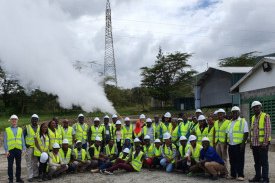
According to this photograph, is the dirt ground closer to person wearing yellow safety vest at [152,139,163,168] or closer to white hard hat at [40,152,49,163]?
person wearing yellow safety vest at [152,139,163,168]

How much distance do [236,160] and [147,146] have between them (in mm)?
3203

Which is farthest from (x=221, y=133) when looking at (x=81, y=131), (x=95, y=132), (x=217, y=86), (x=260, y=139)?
(x=217, y=86)

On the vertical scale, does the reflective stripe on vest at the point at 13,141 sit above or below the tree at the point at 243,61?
below

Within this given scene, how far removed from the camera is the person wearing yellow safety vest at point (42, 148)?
1082cm

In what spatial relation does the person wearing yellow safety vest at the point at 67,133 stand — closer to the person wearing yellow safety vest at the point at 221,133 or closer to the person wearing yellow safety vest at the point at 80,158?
the person wearing yellow safety vest at the point at 80,158

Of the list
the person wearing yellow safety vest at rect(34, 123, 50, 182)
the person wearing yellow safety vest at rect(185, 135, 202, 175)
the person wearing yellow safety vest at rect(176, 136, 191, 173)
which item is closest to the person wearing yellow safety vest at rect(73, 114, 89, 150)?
the person wearing yellow safety vest at rect(34, 123, 50, 182)

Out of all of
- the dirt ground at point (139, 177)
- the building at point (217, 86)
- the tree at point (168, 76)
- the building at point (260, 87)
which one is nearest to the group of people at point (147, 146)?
the dirt ground at point (139, 177)

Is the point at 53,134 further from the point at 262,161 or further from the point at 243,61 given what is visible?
the point at 243,61

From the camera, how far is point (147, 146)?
12234 mm

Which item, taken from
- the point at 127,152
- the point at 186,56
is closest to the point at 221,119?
the point at 127,152

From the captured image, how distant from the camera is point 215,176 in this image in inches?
392

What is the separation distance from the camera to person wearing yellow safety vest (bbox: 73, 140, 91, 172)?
38.7ft

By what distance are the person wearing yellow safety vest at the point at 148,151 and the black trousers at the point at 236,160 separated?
2838 mm

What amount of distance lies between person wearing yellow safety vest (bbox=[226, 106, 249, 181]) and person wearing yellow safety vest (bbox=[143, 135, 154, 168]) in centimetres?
284
